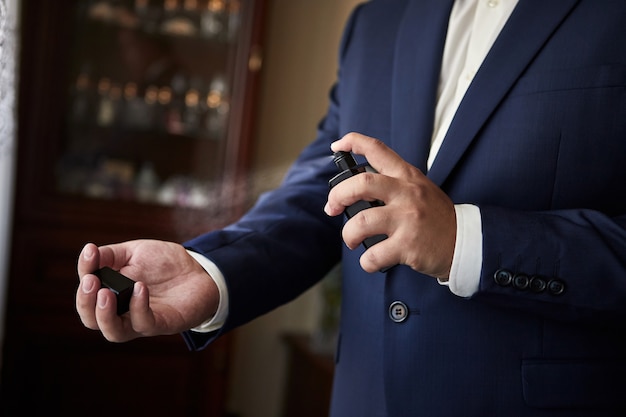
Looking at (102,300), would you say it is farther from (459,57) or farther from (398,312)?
(459,57)

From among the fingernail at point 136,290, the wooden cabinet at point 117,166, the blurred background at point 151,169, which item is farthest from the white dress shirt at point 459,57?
the wooden cabinet at point 117,166

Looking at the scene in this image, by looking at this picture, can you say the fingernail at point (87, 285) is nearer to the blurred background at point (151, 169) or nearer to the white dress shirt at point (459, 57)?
the white dress shirt at point (459, 57)

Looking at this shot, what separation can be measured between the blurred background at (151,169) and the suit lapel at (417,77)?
1.46 meters

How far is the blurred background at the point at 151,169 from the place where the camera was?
2383mm

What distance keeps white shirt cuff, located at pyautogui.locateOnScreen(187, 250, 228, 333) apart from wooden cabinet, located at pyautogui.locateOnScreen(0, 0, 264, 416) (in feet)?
5.06

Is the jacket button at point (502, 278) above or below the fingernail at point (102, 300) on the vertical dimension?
above

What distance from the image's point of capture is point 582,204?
0.92 metres

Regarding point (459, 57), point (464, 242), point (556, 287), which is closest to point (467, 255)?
point (464, 242)

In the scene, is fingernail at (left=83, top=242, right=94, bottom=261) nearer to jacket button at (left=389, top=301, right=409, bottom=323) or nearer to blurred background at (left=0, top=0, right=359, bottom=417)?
jacket button at (left=389, top=301, right=409, bottom=323)

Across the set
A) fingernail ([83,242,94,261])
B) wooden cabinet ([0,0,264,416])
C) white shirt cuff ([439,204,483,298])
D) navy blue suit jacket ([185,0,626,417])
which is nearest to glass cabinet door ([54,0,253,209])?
wooden cabinet ([0,0,264,416])

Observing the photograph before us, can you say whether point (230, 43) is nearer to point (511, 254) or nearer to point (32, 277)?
point (32, 277)

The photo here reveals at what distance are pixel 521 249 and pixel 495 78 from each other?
257 millimetres

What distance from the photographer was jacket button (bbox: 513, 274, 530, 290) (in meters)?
0.80

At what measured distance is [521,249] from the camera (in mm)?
809
